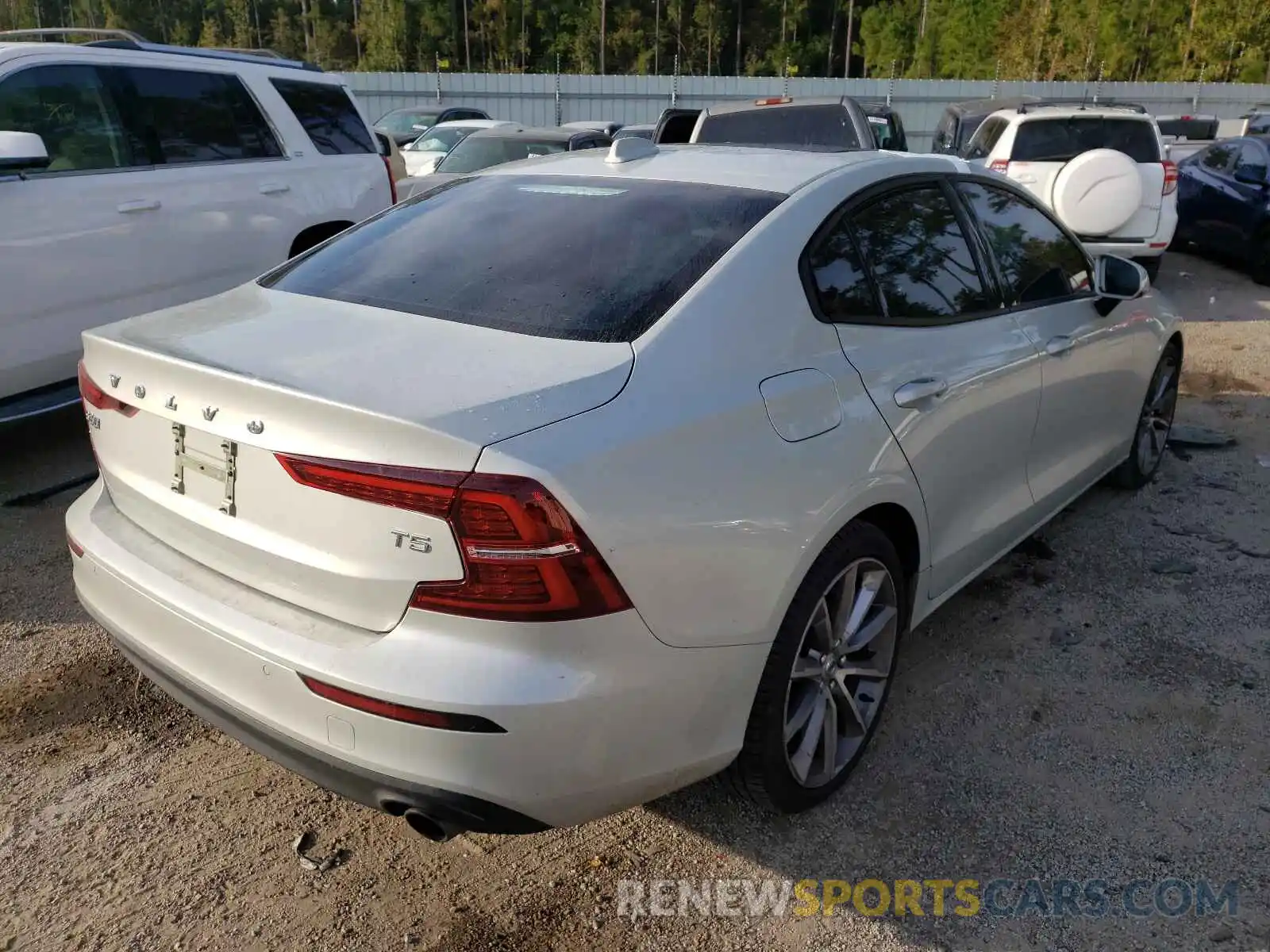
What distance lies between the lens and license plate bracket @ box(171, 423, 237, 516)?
2.17 meters

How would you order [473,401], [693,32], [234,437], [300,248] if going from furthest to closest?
[693,32] < [300,248] < [234,437] < [473,401]

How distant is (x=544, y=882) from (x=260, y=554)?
1055 mm

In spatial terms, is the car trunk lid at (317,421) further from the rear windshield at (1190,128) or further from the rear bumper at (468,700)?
the rear windshield at (1190,128)

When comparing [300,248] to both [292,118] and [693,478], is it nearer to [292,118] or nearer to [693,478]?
[292,118]

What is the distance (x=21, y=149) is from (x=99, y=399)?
2388mm

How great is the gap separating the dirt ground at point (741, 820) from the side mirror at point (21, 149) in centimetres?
176

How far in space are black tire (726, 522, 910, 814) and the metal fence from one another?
28186mm

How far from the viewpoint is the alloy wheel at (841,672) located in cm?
260

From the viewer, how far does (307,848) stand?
2.57 meters

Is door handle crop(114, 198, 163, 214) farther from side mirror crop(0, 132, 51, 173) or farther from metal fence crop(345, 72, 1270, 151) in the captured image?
metal fence crop(345, 72, 1270, 151)

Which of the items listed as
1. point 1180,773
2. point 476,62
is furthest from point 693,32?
point 1180,773

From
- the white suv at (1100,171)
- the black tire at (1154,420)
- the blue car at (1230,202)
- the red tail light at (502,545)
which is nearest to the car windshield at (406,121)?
the white suv at (1100,171)

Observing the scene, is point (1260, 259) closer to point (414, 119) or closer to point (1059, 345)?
point (1059, 345)

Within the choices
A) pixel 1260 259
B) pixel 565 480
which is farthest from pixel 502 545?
pixel 1260 259
